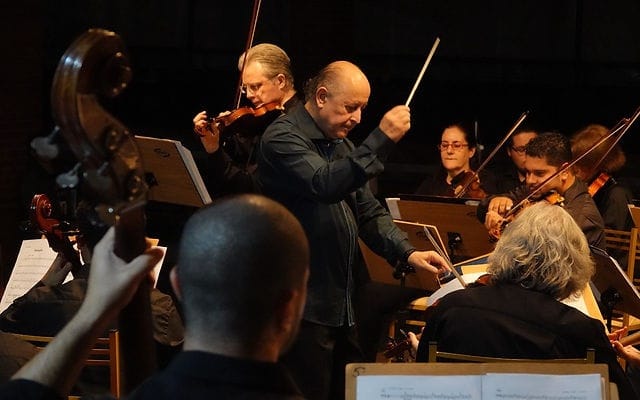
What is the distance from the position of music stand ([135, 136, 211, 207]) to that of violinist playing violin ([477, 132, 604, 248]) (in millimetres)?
1190

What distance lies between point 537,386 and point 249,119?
8.41 feet

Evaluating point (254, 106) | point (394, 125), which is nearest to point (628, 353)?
point (394, 125)

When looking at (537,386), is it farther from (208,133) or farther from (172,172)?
(208,133)

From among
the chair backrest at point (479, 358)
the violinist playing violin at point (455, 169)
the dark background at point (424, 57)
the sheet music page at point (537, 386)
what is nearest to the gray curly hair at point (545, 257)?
the chair backrest at point (479, 358)

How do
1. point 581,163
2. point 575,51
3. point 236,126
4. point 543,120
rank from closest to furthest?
point 236,126
point 581,163
point 543,120
point 575,51

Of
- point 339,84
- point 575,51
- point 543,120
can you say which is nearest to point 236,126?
point 339,84

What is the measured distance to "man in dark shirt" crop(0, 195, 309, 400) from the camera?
1351 millimetres

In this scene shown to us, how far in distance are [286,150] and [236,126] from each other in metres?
1.39

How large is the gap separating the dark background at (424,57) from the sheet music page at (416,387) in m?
7.03

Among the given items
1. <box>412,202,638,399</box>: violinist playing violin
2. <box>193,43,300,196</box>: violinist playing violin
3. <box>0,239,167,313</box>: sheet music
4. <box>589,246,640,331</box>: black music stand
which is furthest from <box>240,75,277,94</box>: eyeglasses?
<box>412,202,638,399</box>: violinist playing violin

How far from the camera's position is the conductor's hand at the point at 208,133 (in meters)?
4.73

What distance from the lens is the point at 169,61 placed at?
11.4 m

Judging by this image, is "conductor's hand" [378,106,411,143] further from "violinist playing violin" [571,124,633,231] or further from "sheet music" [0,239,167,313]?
"violinist playing violin" [571,124,633,231]

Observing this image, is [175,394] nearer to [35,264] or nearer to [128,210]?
[128,210]
